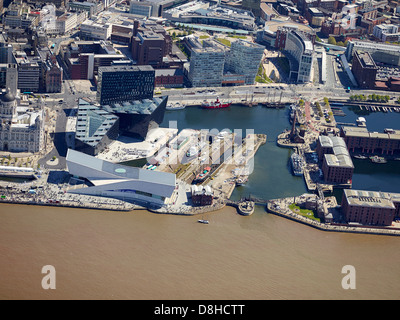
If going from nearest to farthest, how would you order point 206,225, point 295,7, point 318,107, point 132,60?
point 206,225 < point 318,107 < point 132,60 < point 295,7

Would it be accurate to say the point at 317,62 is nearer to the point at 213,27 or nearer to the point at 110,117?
the point at 213,27

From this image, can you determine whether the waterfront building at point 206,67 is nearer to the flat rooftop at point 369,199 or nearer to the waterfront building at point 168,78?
the waterfront building at point 168,78

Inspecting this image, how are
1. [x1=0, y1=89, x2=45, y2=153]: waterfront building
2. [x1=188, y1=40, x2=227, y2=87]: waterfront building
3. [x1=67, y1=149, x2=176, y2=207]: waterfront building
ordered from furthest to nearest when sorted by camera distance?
[x1=188, y1=40, x2=227, y2=87]: waterfront building → [x1=0, y1=89, x2=45, y2=153]: waterfront building → [x1=67, y1=149, x2=176, y2=207]: waterfront building

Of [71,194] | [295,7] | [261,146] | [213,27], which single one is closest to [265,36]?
[213,27]

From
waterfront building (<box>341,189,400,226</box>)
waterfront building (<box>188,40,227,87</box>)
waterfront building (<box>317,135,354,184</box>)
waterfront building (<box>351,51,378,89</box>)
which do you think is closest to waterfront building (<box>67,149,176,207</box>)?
waterfront building (<box>341,189,400,226</box>)

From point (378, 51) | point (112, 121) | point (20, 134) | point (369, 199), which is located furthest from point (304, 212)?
point (378, 51)

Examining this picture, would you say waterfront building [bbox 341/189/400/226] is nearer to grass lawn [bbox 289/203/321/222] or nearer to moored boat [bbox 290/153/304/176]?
grass lawn [bbox 289/203/321/222]
